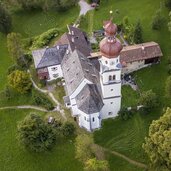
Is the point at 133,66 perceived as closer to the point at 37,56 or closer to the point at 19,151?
the point at 37,56

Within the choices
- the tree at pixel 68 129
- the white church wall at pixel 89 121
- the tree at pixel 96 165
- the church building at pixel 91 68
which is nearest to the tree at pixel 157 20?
the church building at pixel 91 68

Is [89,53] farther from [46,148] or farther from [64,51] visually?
[46,148]

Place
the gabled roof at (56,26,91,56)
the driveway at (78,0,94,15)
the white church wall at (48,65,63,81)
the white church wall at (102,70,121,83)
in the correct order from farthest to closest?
the driveway at (78,0,94,15) < the gabled roof at (56,26,91,56) < the white church wall at (48,65,63,81) < the white church wall at (102,70,121,83)

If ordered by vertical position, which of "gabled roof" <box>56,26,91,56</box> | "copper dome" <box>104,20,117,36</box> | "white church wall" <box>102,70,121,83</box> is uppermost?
"copper dome" <box>104,20,117,36</box>

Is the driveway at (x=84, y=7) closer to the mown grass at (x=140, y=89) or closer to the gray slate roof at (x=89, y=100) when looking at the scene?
the mown grass at (x=140, y=89)

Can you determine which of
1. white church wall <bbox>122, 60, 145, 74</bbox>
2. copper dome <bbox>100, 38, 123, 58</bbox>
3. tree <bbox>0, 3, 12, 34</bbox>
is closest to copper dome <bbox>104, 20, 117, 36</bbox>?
copper dome <bbox>100, 38, 123, 58</bbox>

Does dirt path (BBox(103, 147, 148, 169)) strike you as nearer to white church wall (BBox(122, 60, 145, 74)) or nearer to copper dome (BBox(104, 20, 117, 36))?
white church wall (BBox(122, 60, 145, 74))
